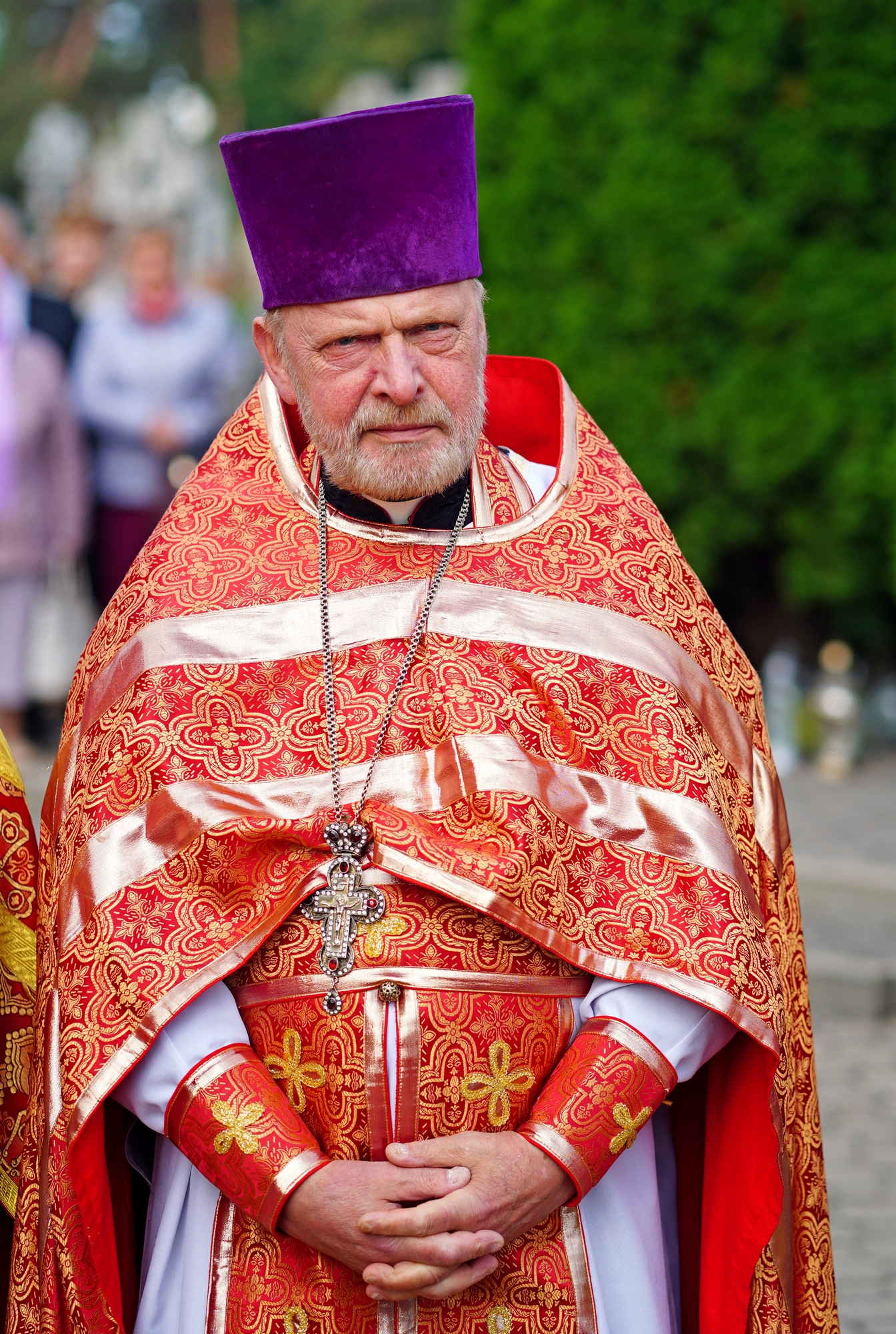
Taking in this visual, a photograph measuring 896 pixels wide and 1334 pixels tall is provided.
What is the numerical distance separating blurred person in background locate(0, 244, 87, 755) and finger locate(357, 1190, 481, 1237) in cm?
607

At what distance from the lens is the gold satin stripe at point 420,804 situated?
2.52m

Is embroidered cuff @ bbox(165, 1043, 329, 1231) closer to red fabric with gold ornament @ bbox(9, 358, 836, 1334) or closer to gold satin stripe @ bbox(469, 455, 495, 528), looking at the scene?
red fabric with gold ornament @ bbox(9, 358, 836, 1334)

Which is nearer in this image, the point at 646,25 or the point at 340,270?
the point at 340,270

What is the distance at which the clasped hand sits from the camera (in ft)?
7.64

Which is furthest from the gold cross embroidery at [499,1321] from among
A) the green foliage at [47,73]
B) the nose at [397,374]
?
the green foliage at [47,73]

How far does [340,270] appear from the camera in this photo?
255 centimetres

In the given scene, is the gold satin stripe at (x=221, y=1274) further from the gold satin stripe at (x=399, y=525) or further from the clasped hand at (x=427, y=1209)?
the gold satin stripe at (x=399, y=525)

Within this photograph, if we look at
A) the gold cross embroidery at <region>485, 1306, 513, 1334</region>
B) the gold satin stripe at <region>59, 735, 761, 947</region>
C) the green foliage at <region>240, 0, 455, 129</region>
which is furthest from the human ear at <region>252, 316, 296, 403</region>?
the green foliage at <region>240, 0, 455, 129</region>

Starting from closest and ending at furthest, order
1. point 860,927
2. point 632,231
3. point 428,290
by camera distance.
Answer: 1. point 428,290
2. point 860,927
3. point 632,231

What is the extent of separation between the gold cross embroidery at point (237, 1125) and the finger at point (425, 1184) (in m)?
0.20

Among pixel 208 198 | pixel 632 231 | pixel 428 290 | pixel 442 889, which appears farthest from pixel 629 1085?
pixel 208 198

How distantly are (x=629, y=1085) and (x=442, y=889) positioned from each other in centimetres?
38

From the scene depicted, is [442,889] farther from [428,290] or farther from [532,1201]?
[428,290]

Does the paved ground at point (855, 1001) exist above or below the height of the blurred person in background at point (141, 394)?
below
